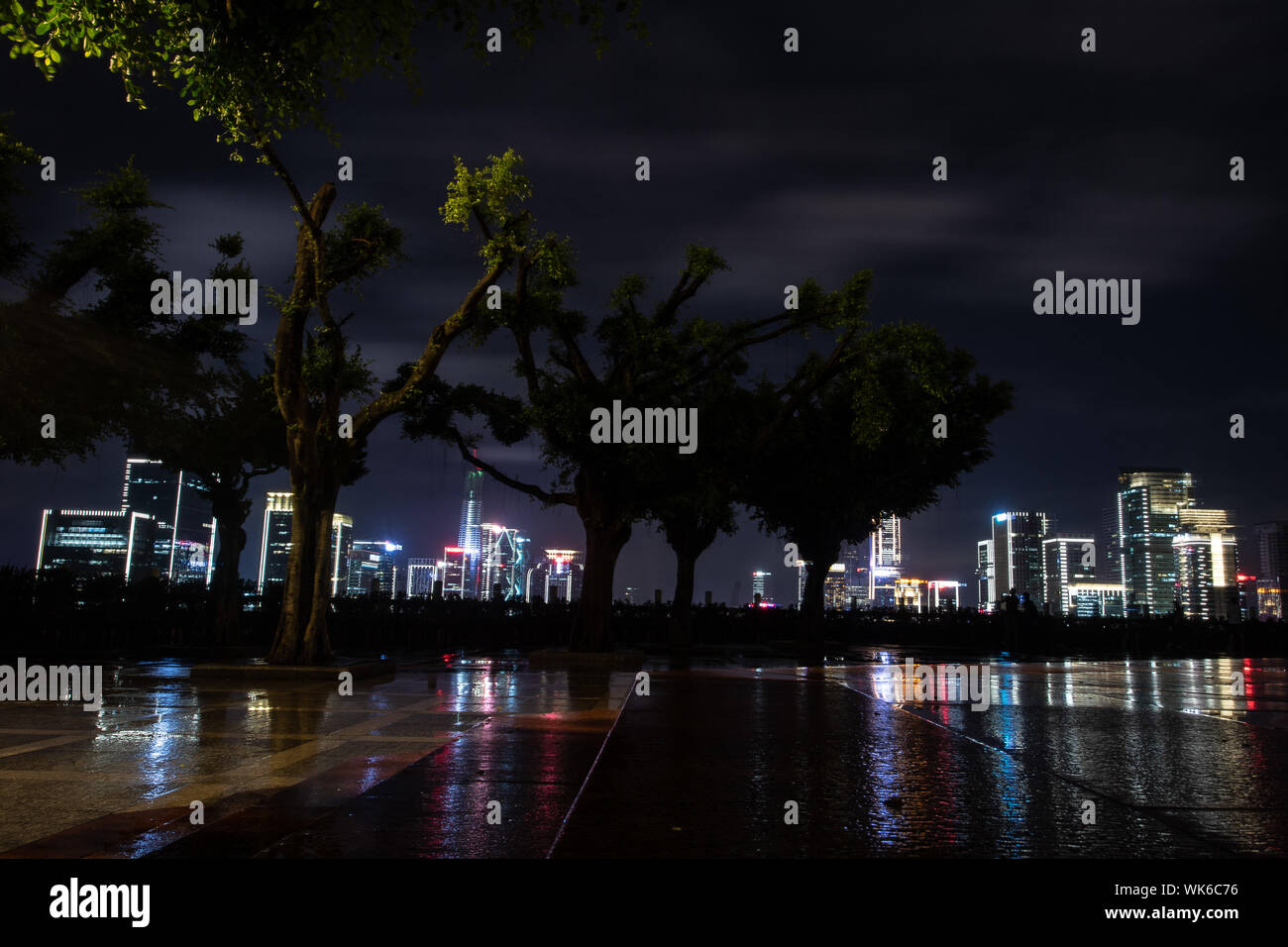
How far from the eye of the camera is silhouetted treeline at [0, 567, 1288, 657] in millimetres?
22000

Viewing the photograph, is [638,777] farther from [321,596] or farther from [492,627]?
[492,627]

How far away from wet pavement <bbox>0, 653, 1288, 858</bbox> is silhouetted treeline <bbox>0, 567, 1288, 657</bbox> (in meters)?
12.4

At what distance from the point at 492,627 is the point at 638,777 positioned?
26.0 m

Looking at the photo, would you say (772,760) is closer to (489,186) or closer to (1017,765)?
(1017,765)

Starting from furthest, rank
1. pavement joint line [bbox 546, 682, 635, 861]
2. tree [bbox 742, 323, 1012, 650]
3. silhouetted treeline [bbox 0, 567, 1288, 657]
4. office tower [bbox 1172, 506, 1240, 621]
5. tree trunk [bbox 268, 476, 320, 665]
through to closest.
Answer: office tower [bbox 1172, 506, 1240, 621]
tree [bbox 742, 323, 1012, 650]
silhouetted treeline [bbox 0, 567, 1288, 657]
tree trunk [bbox 268, 476, 320, 665]
pavement joint line [bbox 546, 682, 635, 861]

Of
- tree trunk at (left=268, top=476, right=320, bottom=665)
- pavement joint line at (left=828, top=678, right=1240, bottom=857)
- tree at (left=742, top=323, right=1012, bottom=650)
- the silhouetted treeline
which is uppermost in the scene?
tree at (left=742, top=323, right=1012, bottom=650)

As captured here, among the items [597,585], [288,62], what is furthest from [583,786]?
[597,585]

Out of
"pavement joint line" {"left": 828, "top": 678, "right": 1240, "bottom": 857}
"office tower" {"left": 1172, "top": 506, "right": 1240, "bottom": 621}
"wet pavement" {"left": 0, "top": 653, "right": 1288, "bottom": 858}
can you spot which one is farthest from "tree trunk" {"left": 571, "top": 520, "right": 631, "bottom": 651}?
"office tower" {"left": 1172, "top": 506, "right": 1240, "bottom": 621}

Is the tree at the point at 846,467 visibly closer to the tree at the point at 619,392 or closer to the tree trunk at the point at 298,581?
the tree at the point at 619,392

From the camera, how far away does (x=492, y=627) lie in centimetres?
3138

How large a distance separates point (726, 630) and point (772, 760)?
3177 centimetres

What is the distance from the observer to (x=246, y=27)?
27.7ft

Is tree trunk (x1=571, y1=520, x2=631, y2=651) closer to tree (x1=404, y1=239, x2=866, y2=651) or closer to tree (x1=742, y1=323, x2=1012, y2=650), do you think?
tree (x1=404, y1=239, x2=866, y2=651)
